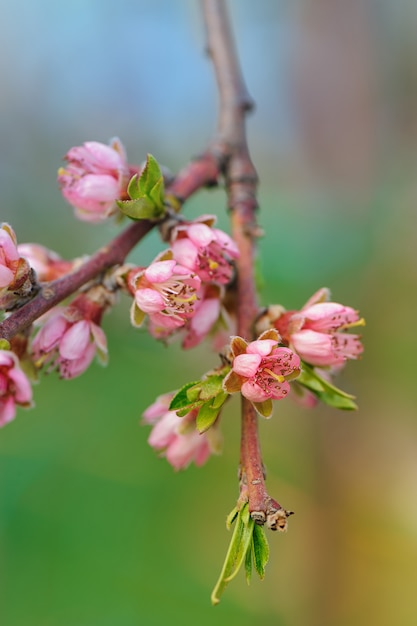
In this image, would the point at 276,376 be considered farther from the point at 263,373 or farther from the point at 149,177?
the point at 149,177

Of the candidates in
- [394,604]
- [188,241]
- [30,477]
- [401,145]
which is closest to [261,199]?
[401,145]

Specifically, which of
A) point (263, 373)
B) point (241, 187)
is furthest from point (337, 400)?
point (241, 187)

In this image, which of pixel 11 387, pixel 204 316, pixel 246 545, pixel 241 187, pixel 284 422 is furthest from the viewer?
pixel 284 422

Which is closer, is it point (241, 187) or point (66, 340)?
point (66, 340)

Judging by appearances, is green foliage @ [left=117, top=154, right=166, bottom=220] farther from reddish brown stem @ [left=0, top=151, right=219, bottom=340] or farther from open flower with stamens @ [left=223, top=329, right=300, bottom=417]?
open flower with stamens @ [left=223, top=329, right=300, bottom=417]

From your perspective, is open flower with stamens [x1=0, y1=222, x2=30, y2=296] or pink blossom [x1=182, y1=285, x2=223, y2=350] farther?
pink blossom [x1=182, y1=285, x2=223, y2=350]

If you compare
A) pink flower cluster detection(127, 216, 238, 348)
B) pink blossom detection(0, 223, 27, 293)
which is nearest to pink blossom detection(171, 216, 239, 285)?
pink flower cluster detection(127, 216, 238, 348)

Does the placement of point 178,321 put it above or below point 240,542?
above
